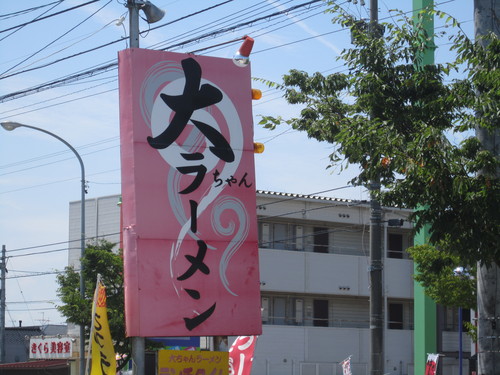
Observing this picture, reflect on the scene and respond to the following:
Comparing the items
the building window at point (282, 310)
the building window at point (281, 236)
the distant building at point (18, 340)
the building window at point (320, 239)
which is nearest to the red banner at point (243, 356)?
the building window at point (282, 310)

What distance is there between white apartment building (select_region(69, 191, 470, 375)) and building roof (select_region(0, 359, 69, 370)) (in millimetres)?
6449

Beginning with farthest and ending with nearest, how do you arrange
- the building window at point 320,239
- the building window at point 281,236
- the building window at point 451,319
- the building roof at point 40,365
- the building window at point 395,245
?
the building window at point 395,245 < the building window at point 451,319 < the building window at point 320,239 < the building window at point 281,236 < the building roof at point 40,365

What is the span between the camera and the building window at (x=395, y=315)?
4428 cm

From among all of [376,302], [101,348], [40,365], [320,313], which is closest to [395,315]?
[320,313]

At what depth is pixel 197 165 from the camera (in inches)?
503

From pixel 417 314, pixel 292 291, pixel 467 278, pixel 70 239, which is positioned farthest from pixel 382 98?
pixel 70 239

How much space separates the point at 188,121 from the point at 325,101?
4.36 metres

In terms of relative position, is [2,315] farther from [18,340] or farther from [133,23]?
[133,23]

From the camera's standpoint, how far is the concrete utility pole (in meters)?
11.0

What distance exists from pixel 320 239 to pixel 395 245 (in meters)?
4.72

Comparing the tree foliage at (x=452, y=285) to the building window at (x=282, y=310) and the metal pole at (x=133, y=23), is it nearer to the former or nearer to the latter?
the building window at (x=282, y=310)

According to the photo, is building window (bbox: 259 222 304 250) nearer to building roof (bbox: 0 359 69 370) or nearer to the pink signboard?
building roof (bbox: 0 359 69 370)

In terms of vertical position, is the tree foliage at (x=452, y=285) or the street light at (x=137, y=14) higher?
the street light at (x=137, y=14)

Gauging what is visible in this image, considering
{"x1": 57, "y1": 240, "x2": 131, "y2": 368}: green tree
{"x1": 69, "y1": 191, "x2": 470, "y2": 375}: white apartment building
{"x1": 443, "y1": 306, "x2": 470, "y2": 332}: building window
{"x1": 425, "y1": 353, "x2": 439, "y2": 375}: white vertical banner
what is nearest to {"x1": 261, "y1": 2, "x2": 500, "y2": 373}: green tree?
{"x1": 425, "y1": 353, "x2": 439, "y2": 375}: white vertical banner
